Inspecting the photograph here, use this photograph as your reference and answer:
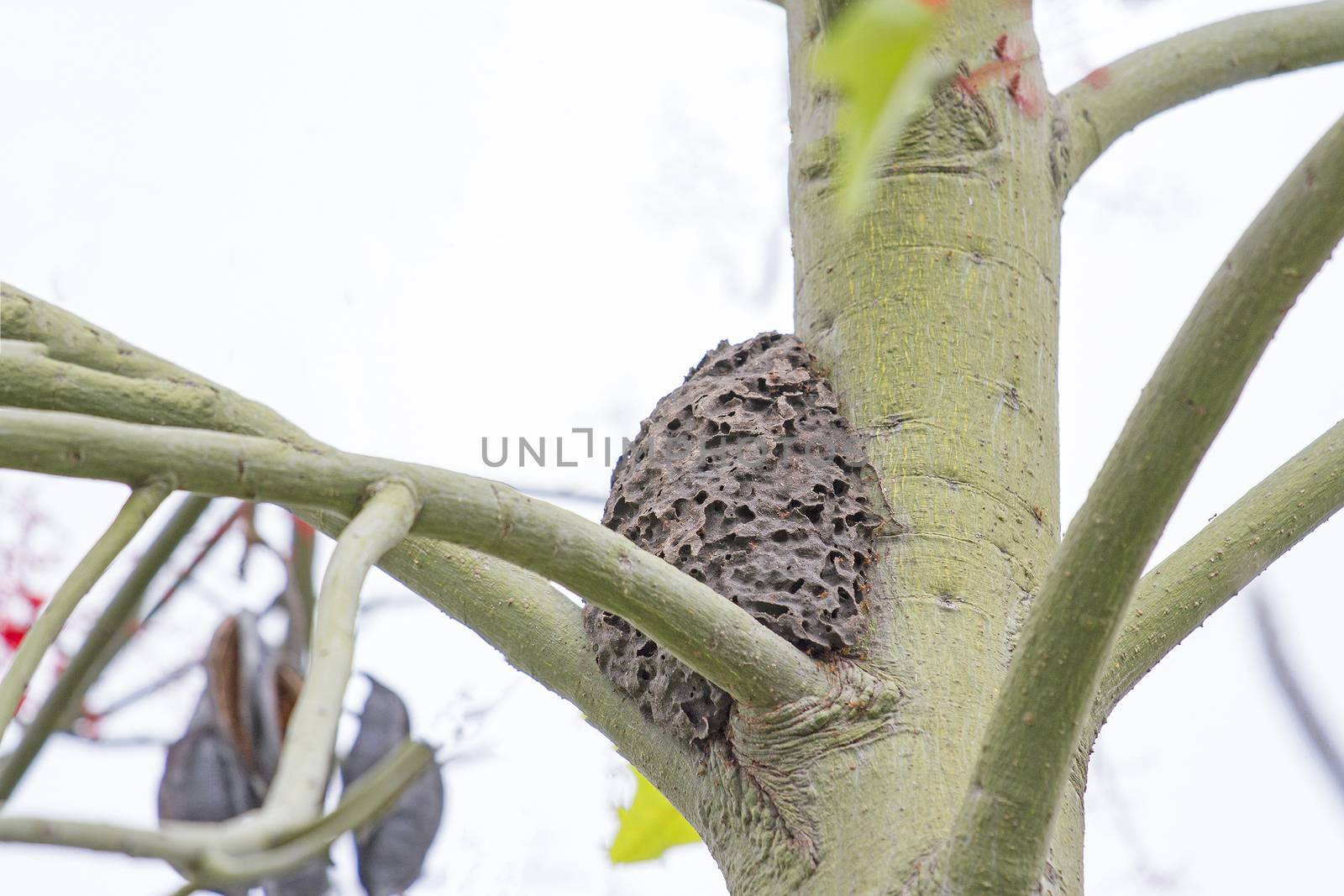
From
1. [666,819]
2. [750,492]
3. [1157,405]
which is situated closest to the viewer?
[1157,405]

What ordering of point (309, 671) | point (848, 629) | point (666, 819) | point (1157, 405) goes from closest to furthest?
point (309, 671)
point (1157, 405)
point (848, 629)
point (666, 819)

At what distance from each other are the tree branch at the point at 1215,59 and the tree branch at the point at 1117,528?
2.91 feet

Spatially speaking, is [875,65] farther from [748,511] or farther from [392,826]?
[392,826]

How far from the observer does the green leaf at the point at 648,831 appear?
180 cm

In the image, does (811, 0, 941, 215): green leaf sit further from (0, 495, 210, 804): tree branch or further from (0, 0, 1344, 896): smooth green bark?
(0, 495, 210, 804): tree branch

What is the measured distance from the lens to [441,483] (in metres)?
0.86

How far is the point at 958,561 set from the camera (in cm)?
124

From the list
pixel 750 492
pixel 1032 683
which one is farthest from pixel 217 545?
pixel 1032 683

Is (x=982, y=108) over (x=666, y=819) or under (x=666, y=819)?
over

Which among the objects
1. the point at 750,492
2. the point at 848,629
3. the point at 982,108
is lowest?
the point at 848,629

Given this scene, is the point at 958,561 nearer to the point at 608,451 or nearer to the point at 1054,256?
the point at 1054,256

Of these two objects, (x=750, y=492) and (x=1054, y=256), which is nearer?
(x=750, y=492)

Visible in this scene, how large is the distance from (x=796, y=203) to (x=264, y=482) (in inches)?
34.6

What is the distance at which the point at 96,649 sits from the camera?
1524 mm
